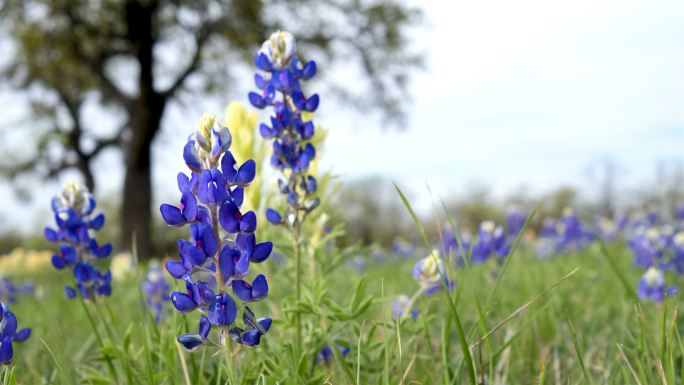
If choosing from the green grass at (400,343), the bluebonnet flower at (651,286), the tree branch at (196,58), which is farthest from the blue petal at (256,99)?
the tree branch at (196,58)

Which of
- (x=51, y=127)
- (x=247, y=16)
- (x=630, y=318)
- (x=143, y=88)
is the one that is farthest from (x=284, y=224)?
(x=51, y=127)

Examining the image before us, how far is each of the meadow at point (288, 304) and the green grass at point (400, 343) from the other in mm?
12

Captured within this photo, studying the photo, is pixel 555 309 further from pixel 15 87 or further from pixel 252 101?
pixel 15 87

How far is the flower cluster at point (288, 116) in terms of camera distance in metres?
1.93

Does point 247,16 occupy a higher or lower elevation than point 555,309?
higher

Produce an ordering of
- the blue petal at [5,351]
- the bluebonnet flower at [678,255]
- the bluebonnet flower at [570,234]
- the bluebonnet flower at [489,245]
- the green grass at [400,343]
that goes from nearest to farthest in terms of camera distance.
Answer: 1. the blue petal at [5,351]
2. the green grass at [400,343]
3. the bluebonnet flower at [489,245]
4. the bluebonnet flower at [678,255]
5. the bluebonnet flower at [570,234]

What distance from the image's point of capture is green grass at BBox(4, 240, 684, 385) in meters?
1.64

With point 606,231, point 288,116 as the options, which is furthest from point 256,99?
point 606,231

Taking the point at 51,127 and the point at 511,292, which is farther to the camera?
the point at 51,127

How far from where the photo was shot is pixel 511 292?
4.04 m

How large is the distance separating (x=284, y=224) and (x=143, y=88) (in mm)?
14469

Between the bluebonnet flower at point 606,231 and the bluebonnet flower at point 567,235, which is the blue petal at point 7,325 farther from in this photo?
the bluebonnet flower at point 606,231

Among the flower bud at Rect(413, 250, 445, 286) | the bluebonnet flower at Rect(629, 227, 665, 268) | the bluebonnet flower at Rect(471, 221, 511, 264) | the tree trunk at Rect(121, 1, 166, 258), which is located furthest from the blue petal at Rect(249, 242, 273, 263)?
the tree trunk at Rect(121, 1, 166, 258)

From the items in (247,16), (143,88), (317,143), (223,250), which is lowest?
(223,250)
